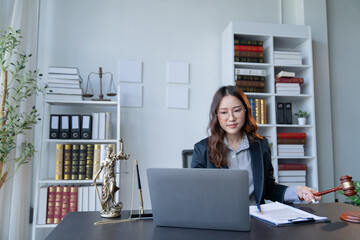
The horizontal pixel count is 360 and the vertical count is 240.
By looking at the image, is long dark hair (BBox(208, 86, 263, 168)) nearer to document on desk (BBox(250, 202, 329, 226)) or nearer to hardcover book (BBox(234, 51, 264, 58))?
document on desk (BBox(250, 202, 329, 226))

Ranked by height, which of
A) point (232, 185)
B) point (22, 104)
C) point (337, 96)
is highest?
point (337, 96)

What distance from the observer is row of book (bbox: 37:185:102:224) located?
266 centimetres

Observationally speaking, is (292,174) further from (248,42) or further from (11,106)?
(11,106)

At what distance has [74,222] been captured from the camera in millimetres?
1130

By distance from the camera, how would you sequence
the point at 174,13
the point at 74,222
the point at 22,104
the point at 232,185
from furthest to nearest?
the point at 174,13
the point at 22,104
the point at 74,222
the point at 232,185

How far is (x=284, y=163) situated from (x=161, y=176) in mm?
2625

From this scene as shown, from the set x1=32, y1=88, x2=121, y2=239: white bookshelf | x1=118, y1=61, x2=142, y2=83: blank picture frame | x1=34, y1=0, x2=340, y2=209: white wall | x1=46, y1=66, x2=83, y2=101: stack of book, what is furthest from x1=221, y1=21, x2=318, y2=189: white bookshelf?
x1=46, y1=66, x2=83, y2=101: stack of book

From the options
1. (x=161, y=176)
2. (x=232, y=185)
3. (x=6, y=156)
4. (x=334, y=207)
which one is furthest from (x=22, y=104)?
(x=334, y=207)

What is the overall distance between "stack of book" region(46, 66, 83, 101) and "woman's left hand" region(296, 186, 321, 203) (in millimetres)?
2130

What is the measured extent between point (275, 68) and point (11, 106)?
2621mm

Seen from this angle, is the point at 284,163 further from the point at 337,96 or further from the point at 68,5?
the point at 68,5

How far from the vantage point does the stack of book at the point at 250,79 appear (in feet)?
10.2

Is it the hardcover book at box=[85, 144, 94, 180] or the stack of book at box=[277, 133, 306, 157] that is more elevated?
the stack of book at box=[277, 133, 306, 157]

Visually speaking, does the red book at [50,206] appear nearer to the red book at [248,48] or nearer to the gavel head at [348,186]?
the red book at [248,48]
